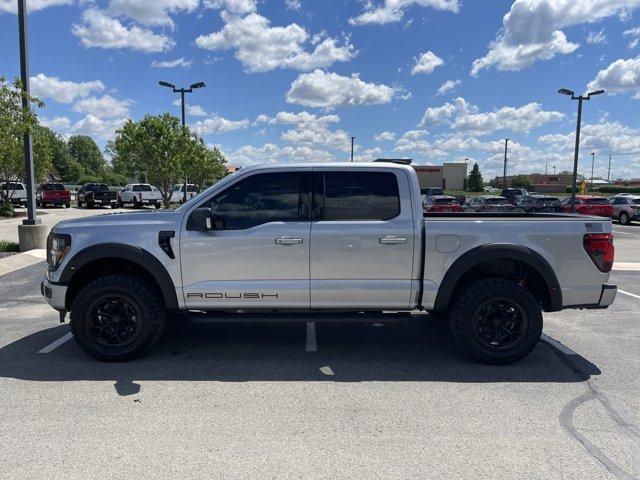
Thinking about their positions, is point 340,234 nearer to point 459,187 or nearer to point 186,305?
point 186,305

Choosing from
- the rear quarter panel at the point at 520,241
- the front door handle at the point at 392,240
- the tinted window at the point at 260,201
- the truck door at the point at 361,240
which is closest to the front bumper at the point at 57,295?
the tinted window at the point at 260,201

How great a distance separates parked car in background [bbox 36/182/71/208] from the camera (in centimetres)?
3272

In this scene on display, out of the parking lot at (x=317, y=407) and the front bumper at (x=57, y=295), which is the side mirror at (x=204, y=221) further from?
the front bumper at (x=57, y=295)

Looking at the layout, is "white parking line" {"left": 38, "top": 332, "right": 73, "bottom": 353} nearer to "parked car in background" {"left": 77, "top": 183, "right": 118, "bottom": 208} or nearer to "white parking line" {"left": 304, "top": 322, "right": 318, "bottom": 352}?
"white parking line" {"left": 304, "top": 322, "right": 318, "bottom": 352}

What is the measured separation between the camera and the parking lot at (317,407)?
10.1 feet

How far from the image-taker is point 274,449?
3234mm

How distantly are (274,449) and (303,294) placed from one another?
66.0 inches

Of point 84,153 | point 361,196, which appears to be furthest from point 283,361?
point 84,153

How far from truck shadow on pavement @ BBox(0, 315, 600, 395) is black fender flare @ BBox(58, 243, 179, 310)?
78 cm

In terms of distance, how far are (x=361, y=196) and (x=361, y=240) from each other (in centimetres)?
44

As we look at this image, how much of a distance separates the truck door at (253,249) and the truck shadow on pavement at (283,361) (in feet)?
1.96

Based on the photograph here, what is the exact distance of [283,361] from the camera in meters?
A: 4.86

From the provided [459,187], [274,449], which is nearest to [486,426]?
[274,449]

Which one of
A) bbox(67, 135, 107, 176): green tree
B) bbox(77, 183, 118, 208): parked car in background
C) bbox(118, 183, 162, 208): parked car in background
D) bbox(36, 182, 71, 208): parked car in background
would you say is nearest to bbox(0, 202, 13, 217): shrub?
bbox(36, 182, 71, 208): parked car in background
